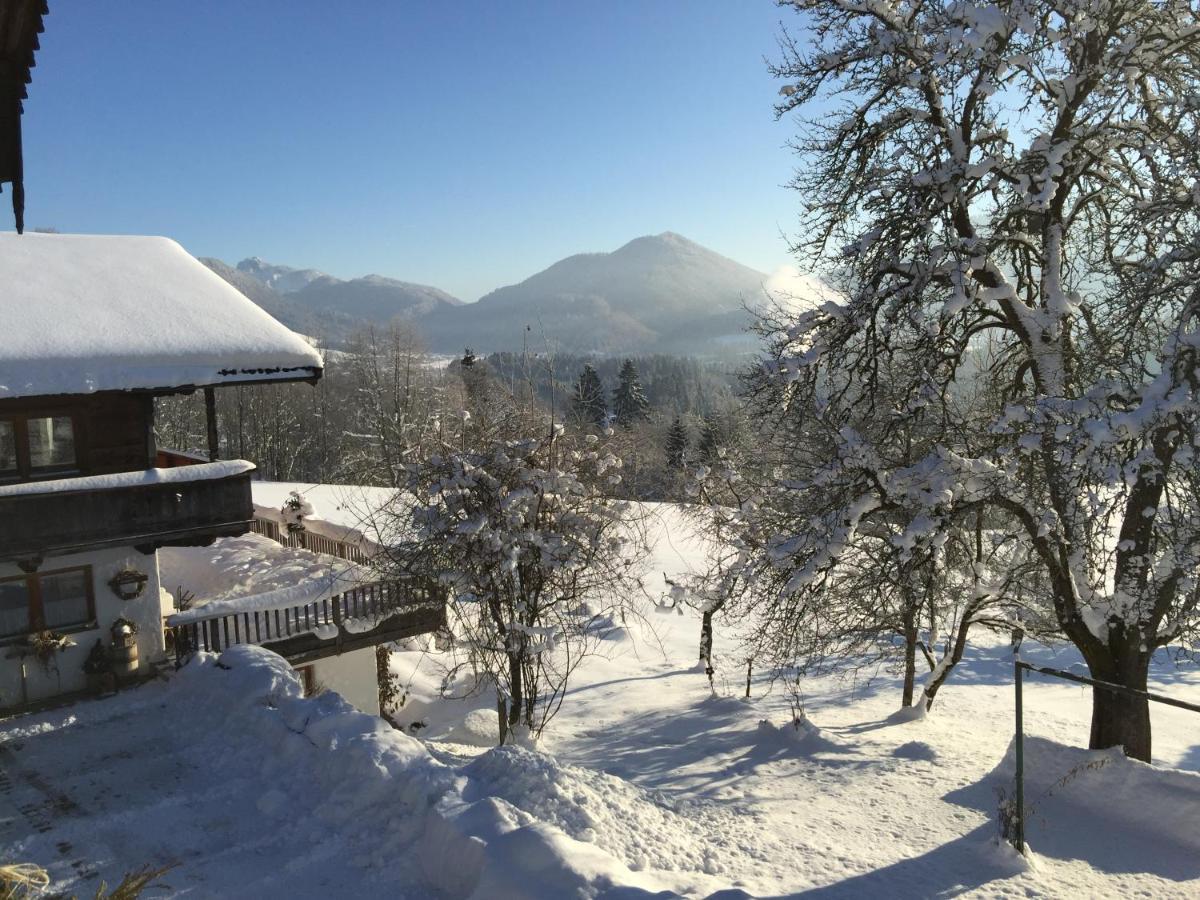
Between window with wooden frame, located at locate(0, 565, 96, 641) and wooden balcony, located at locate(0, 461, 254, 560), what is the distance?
0.98 m

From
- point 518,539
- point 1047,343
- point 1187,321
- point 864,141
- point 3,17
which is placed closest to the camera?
point 3,17

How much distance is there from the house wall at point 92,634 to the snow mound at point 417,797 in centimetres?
199

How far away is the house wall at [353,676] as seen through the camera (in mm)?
15383

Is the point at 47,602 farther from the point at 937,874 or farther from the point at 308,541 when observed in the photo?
the point at 937,874

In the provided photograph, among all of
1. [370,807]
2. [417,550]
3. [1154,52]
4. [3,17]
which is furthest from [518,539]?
[1154,52]

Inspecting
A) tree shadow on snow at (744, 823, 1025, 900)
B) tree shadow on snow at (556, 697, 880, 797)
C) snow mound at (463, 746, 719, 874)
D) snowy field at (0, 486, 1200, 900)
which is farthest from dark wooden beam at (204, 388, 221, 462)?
tree shadow on snow at (744, 823, 1025, 900)

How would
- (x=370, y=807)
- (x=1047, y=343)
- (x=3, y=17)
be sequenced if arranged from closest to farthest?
(x=3, y=17) → (x=370, y=807) → (x=1047, y=343)

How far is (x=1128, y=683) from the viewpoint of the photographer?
993 cm

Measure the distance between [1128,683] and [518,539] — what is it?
26.7 ft

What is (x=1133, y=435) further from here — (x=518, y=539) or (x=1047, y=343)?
(x=518, y=539)

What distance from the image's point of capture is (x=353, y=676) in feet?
51.7

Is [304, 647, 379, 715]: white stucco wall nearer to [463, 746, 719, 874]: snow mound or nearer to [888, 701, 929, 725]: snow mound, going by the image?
[463, 746, 719, 874]: snow mound

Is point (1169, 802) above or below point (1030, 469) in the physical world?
below

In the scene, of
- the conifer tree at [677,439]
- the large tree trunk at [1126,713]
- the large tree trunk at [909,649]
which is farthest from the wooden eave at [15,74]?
the conifer tree at [677,439]
